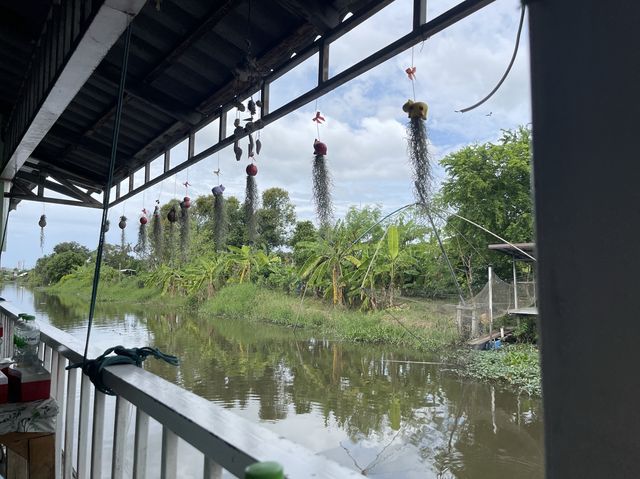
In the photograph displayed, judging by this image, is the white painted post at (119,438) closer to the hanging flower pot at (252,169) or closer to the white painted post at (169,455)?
the white painted post at (169,455)

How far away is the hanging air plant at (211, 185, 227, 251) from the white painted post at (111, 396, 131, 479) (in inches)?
71.0

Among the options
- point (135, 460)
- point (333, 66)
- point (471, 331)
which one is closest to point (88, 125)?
point (333, 66)

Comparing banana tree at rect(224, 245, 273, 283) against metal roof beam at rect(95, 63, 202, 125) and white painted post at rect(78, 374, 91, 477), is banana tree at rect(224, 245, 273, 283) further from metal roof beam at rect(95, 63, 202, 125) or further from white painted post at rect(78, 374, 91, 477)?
white painted post at rect(78, 374, 91, 477)

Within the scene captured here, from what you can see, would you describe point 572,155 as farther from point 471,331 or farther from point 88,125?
point 471,331

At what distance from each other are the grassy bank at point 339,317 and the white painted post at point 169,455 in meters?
7.52

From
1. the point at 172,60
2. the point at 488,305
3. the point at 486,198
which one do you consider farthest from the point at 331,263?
the point at 172,60

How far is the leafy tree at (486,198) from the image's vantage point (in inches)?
271

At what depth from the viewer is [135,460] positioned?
2.54ft

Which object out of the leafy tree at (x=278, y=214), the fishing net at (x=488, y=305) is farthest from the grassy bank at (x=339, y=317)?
the leafy tree at (x=278, y=214)

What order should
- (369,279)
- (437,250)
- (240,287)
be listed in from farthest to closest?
1. (240,287)
2. (369,279)
3. (437,250)

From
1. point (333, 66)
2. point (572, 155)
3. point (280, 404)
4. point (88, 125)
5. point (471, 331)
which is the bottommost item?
point (280, 404)

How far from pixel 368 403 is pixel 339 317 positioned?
427 centimetres

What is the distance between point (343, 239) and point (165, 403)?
9.33 metres

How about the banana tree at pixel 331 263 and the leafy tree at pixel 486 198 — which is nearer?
the leafy tree at pixel 486 198
